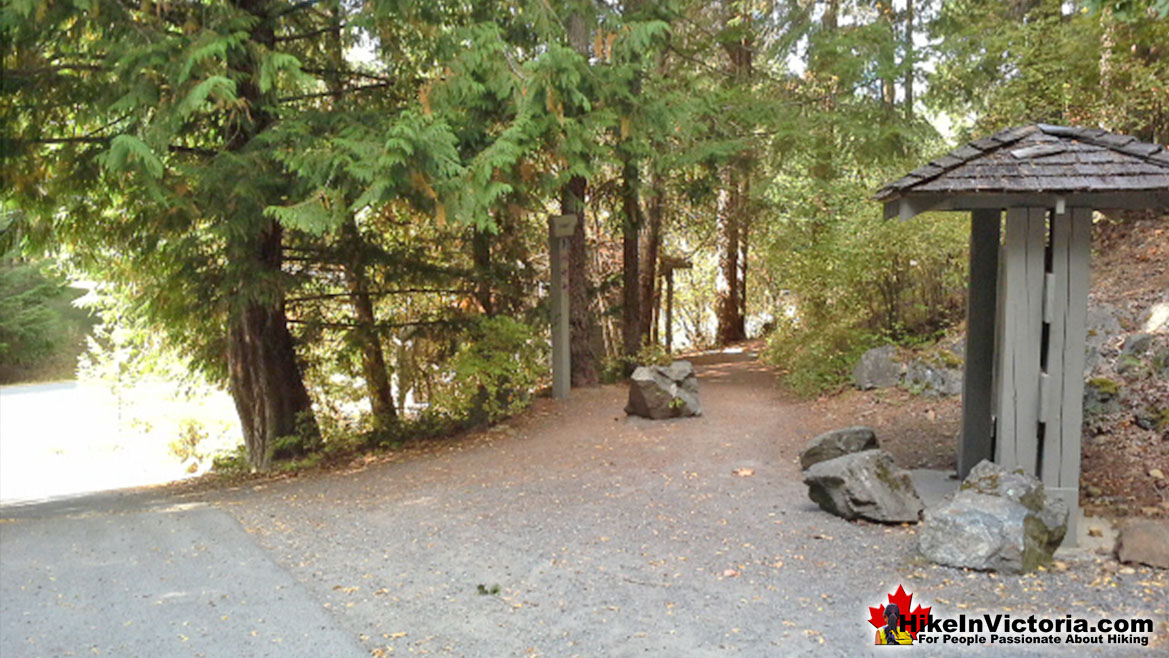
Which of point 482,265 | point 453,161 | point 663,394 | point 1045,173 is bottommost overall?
point 663,394

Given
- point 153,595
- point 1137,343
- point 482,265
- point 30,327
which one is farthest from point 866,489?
point 30,327

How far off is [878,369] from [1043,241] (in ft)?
19.3

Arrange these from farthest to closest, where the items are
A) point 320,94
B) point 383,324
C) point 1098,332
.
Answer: point 383,324 < point 1098,332 < point 320,94

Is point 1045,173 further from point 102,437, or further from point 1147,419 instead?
point 102,437

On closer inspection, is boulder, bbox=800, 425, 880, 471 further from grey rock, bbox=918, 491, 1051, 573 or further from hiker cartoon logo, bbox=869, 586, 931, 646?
hiker cartoon logo, bbox=869, 586, 931, 646

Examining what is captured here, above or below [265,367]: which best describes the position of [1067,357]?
above

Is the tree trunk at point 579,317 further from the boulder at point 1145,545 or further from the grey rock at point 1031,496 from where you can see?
the boulder at point 1145,545

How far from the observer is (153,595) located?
513cm

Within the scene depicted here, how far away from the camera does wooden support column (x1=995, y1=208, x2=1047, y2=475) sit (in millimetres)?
5473

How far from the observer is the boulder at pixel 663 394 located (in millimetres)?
10180

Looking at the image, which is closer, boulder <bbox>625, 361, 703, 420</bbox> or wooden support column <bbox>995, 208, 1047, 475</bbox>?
wooden support column <bbox>995, 208, 1047, 475</bbox>

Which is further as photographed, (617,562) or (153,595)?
(617,562)

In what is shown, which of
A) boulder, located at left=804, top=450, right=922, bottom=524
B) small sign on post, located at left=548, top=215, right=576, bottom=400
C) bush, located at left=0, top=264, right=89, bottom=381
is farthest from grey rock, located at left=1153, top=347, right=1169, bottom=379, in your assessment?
bush, located at left=0, top=264, right=89, bottom=381

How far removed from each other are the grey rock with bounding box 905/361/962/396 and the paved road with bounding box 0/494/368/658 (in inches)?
306
